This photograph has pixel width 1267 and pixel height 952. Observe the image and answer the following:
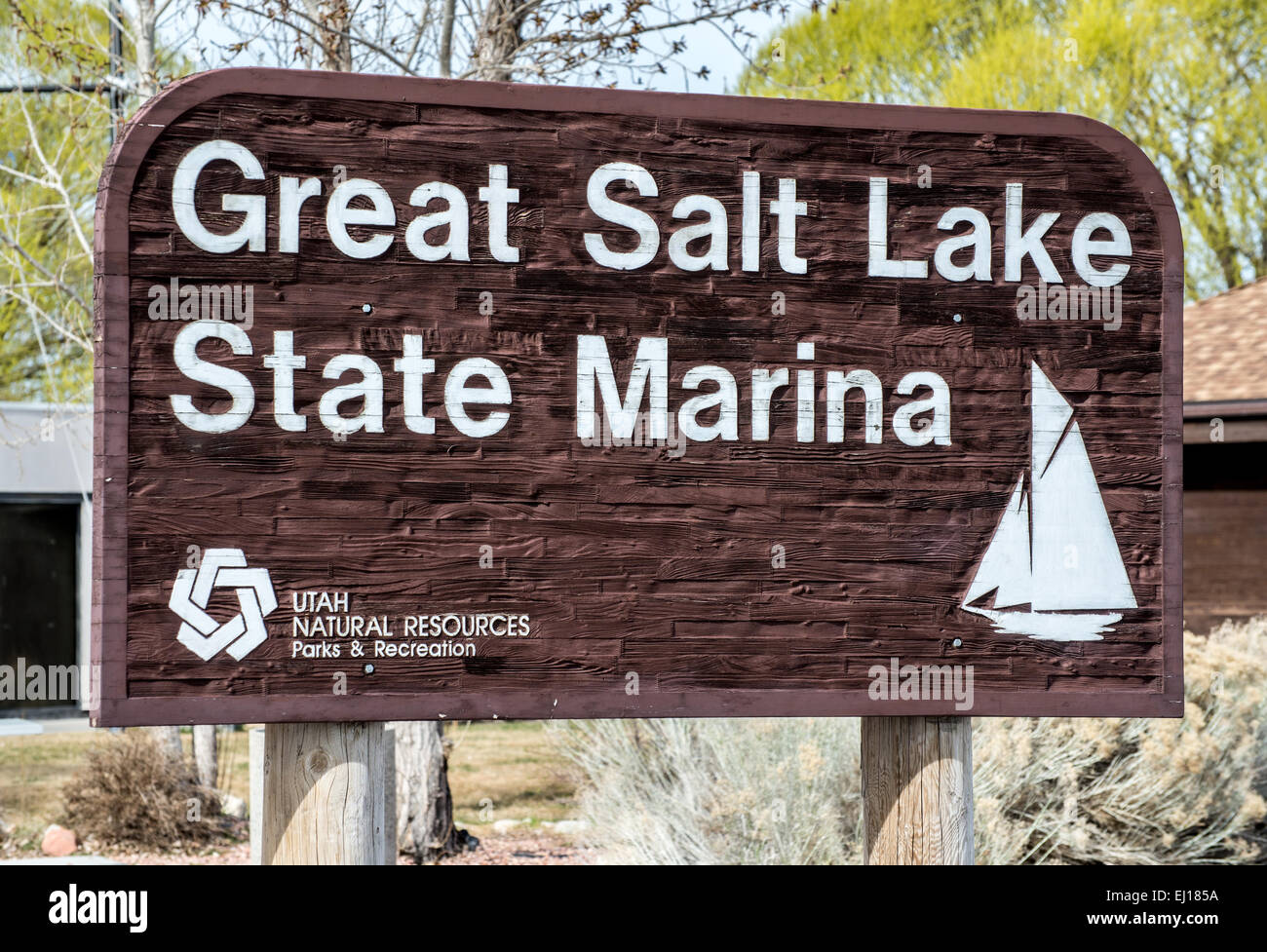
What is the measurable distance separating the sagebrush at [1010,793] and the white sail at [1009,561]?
260 centimetres

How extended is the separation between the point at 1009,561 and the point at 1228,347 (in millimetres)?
8964

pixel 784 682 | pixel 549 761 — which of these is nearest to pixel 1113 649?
pixel 784 682

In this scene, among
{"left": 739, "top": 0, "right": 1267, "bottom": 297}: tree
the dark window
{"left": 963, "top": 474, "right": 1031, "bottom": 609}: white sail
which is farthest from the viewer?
{"left": 739, "top": 0, "right": 1267, "bottom": 297}: tree

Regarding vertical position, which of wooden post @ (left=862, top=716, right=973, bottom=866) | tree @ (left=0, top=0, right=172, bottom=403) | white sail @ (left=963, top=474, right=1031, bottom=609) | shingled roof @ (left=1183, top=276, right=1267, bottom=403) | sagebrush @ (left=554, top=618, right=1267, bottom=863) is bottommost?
sagebrush @ (left=554, top=618, right=1267, bottom=863)

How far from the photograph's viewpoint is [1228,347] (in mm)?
11602

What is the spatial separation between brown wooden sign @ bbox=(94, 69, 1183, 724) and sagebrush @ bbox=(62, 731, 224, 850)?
5793 millimetres

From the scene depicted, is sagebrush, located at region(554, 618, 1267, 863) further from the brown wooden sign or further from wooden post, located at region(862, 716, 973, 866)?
the brown wooden sign

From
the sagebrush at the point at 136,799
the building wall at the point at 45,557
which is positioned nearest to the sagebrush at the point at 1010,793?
the sagebrush at the point at 136,799

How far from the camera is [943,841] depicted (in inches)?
153

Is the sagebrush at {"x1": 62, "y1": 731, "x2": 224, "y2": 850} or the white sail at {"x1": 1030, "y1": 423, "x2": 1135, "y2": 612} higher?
the white sail at {"x1": 1030, "y1": 423, "x2": 1135, "y2": 612}

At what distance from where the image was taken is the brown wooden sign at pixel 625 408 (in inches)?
138

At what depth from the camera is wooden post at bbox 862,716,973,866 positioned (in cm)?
388

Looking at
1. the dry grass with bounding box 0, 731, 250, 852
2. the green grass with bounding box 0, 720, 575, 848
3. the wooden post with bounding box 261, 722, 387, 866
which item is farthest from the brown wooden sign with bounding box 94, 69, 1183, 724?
the dry grass with bounding box 0, 731, 250, 852

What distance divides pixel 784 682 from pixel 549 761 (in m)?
8.19
